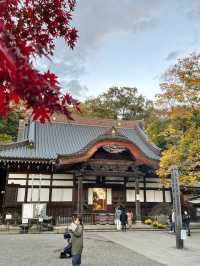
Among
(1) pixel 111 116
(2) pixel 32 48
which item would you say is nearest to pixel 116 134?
(2) pixel 32 48

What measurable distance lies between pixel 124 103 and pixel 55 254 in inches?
2041

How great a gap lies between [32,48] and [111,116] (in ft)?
186

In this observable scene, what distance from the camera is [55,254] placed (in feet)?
36.6

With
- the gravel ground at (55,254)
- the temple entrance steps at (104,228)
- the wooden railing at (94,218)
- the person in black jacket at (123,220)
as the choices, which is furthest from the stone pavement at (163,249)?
the wooden railing at (94,218)

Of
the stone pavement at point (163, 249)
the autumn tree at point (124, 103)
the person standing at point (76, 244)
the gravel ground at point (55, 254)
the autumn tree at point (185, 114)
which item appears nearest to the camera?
the person standing at point (76, 244)

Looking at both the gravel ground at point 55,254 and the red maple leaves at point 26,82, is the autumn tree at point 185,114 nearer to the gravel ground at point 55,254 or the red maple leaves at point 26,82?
the gravel ground at point 55,254

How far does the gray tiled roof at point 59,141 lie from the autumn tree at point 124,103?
86.5 feet

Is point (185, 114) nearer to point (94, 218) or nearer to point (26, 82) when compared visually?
point (94, 218)

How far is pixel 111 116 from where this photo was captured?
59031 mm

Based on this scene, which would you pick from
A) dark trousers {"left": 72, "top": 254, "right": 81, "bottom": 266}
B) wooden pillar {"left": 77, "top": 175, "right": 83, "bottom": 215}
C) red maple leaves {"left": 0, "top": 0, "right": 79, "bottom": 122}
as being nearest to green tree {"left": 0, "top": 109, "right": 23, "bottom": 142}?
wooden pillar {"left": 77, "top": 175, "right": 83, "bottom": 215}

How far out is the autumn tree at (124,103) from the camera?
5996 centimetres

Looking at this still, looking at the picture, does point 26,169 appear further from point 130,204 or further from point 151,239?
point 151,239

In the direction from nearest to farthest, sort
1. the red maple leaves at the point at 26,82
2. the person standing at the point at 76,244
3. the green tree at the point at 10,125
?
1. the red maple leaves at the point at 26,82
2. the person standing at the point at 76,244
3. the green tree at the point at 10,125

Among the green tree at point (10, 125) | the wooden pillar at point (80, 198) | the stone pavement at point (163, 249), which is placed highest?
the green tree at point (10, 125)
